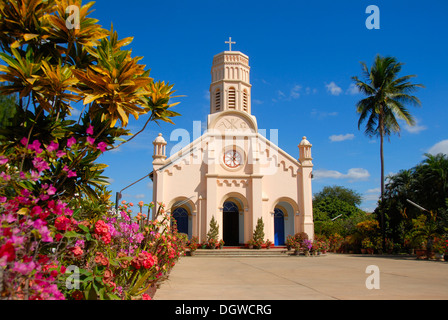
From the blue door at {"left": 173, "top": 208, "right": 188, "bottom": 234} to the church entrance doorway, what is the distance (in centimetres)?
269

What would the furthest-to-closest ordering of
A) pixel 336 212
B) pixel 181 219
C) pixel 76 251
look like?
pixel 336 212
pixel 181 219
pixel 76 251

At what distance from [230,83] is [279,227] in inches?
456

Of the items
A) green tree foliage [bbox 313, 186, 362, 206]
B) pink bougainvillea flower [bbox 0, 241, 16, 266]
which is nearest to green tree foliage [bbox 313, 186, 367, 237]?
green tree foliage [bbox 313, 186, 362, 206]

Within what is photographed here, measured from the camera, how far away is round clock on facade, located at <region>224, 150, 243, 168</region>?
24219mm

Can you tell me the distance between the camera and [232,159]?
2428cm

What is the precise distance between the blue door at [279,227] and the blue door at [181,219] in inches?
254

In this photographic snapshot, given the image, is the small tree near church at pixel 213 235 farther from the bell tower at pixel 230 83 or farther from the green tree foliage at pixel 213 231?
the bell tower at pixel 230 83

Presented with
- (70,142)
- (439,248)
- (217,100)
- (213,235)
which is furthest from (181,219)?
(70,142)

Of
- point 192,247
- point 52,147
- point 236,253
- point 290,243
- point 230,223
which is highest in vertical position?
point 52,147

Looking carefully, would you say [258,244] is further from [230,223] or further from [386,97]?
[386,97]

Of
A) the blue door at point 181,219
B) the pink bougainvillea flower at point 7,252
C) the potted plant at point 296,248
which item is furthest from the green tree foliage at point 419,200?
the pink bougainvillea flower at point 7,252

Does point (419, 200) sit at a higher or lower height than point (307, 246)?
higher
